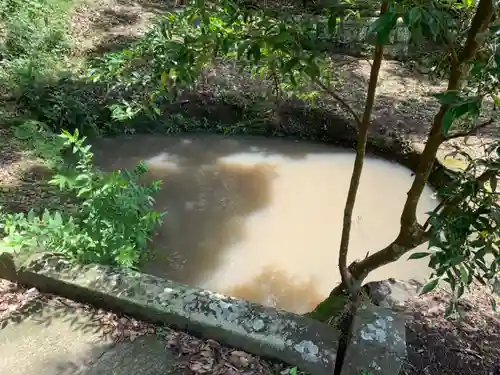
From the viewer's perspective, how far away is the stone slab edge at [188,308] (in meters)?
2.02

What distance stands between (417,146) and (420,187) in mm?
3223

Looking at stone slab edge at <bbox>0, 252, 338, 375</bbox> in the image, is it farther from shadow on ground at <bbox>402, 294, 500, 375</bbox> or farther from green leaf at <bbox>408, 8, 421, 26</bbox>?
green leaf at <bbox>408, 8, 421, 26</bbox>

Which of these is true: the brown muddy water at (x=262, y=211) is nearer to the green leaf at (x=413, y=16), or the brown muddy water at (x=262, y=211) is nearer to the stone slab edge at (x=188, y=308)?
the stone slab edge at (x=188, y=308)

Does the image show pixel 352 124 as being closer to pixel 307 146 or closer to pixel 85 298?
pixel 307 146

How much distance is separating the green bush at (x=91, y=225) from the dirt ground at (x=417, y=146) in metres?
0.27

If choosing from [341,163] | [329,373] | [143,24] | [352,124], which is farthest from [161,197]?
[143,24]

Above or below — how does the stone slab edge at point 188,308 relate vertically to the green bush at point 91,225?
below

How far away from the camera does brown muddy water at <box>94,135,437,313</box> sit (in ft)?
11.9

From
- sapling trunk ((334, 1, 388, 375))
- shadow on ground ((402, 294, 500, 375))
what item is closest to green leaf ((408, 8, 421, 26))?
sapling trunk ((334, 1, 388, 375))

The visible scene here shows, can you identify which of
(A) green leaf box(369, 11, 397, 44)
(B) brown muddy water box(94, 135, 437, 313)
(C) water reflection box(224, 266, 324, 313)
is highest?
(A) green leaf box(369, 11, 397, 44)

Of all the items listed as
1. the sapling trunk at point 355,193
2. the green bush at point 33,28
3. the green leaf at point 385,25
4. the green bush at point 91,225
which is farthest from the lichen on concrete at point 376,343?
the green bush at point 33,28

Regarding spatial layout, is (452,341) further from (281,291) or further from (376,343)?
(281,291)

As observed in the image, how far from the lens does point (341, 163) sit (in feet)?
17.2

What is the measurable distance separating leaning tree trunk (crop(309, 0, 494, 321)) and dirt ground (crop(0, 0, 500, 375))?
0.56ft
